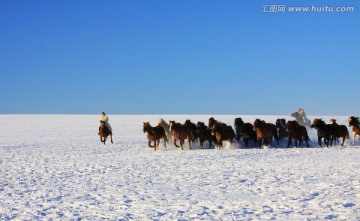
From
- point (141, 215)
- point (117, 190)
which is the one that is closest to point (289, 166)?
point (117, 190)

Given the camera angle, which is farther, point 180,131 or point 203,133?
point 203,133

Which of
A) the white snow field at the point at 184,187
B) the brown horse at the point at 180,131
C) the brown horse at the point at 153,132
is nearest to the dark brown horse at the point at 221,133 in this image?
the brown horse at the point at 180,131

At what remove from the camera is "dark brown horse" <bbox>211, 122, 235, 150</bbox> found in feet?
62.7

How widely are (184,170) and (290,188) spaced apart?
3788 mm

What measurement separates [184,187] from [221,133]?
9295 millimetres

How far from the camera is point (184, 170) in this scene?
12.8 metres

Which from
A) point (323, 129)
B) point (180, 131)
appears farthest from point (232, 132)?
point (323, 129)

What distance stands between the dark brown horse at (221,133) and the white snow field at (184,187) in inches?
104

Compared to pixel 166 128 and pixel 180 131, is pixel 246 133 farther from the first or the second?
pixel 166 128

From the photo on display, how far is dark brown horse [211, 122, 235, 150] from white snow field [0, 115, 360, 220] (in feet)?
8.68

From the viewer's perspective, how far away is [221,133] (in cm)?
1927

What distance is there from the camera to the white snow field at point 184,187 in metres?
7.79

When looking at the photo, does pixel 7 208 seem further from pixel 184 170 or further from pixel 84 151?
pixel 84 151

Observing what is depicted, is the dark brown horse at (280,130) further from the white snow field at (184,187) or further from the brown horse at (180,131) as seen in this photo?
the white snow field at (184,187)
